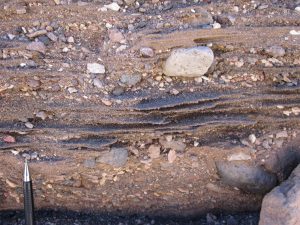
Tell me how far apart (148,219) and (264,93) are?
2.25 ft

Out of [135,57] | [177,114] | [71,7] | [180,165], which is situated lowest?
[180,165]

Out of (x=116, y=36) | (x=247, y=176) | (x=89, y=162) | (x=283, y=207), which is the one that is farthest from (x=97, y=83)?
(x=283, y=207)

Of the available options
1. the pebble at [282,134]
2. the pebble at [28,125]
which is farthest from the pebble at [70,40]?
the pebble at [282,134]

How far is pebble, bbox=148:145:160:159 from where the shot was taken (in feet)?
7.31

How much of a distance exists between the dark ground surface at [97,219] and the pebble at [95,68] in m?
0.59

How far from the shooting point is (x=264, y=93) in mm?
2240

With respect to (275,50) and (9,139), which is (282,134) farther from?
(9,139)

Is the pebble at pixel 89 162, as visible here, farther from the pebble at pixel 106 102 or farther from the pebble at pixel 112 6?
the pebble at pixel 112 6

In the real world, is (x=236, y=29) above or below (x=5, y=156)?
above

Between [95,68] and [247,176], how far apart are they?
2.36ft

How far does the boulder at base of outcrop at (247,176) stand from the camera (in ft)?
7.21

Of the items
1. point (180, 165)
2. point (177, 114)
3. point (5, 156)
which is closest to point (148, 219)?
point (180, 165)

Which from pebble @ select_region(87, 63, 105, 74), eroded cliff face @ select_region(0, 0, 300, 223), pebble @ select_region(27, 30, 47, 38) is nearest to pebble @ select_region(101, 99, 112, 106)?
eroded cliff face @ select_region(0, 0, 300, 223)

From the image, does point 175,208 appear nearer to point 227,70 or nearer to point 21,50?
point 227,70
